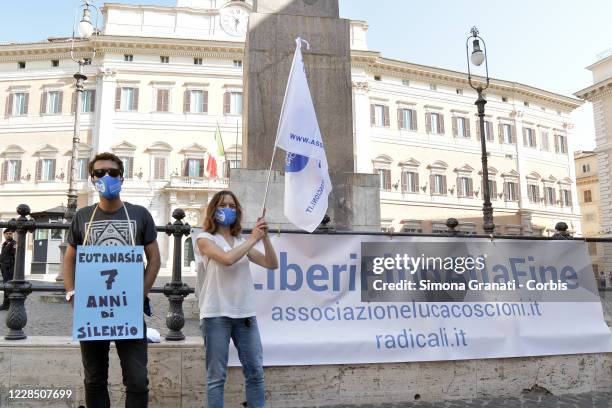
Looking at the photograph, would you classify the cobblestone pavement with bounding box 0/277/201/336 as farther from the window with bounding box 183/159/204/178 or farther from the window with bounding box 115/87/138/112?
the window with bounding box 115/87/138/112

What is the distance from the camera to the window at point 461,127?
41750 mm

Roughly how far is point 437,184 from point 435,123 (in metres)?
5.15

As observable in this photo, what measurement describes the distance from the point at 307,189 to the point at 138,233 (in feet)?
3.87

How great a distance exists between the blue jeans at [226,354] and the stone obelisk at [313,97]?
2306mm

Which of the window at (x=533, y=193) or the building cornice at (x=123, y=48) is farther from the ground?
the building cornice at (x=123, y=48)

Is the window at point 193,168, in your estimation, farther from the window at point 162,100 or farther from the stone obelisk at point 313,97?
the stone obelisk at point 313,97

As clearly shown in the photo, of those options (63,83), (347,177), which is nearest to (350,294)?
(347,177)

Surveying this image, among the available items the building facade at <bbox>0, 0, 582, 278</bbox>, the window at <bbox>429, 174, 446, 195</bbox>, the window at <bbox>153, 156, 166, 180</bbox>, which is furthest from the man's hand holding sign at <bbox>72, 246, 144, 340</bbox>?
the window at <bbox>429, 174, 446, 195</bbox>

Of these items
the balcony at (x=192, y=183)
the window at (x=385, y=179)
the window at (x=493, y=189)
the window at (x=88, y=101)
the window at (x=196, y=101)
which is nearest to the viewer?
the balcony at (x=192, y=183)

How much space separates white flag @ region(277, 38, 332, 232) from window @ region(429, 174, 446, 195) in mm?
37575

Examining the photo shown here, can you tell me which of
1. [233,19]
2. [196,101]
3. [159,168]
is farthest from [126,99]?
[233,19]

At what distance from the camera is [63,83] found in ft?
118

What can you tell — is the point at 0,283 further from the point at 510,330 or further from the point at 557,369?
the point at 557,369

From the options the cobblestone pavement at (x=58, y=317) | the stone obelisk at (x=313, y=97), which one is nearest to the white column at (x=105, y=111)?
the cobblestone pavement at (x=58, y=317)
